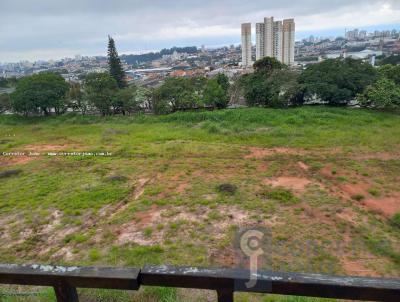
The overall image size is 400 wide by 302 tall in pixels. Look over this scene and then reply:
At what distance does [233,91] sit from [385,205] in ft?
53.1

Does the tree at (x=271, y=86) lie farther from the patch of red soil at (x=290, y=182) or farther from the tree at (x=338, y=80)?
the patch of red soil at (x=290, y=182)

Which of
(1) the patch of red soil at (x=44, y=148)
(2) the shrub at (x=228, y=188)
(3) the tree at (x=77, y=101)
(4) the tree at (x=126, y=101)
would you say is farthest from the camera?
(3) the tree at (x=77, y=101)

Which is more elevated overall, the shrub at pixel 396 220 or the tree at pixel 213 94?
the tree at pixel 213 94

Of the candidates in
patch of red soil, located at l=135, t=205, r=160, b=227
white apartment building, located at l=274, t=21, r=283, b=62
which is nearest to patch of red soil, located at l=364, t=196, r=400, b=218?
patch of red soil, located at l=135, t=205, r=160, b=227

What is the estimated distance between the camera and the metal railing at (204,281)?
3.78 feet

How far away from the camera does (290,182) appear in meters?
8.88

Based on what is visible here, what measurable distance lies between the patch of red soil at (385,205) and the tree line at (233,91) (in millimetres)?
10463

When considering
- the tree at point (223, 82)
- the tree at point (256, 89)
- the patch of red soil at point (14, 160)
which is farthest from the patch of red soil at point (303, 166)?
the tree at point (223, 82)

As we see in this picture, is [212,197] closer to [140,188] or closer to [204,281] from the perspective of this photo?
[140,188]

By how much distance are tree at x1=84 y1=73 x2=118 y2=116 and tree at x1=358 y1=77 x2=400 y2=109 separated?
52.7 feet

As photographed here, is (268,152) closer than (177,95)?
Yes

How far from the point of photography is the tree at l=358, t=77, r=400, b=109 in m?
15.9

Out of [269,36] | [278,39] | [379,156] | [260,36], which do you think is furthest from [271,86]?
[260,36]

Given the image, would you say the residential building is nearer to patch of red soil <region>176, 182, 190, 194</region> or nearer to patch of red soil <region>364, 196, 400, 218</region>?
patch of red soil <region>176, 182, 190, 194</region>
